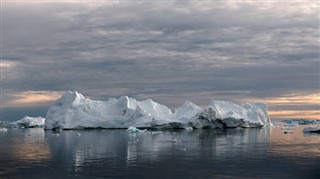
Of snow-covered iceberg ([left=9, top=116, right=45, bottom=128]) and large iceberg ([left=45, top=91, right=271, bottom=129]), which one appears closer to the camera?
large iceberg ([left=45, top=91, right=271, bottom=129])

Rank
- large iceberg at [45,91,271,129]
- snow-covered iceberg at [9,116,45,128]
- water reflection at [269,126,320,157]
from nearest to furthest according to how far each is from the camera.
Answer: water reflection at [269,126,320,157], large iceberg at [45,91,271,129], snow-covered iceberg at [9,116,45,128]

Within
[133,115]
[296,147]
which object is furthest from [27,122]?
[296,147]

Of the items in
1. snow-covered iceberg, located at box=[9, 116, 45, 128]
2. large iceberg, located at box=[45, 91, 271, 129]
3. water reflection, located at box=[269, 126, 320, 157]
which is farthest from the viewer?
snow-covered iceberg, located at box=[9, 116, 45, 128]

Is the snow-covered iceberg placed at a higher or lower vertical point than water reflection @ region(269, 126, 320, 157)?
higher

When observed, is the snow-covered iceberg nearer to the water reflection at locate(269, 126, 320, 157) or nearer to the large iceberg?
the large iceberg

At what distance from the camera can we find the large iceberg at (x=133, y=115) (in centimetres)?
8256

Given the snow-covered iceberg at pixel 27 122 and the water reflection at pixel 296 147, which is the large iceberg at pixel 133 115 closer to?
the water reflection at pixel 296 147

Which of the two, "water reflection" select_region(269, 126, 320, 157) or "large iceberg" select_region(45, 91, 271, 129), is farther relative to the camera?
"large iceberg" select_region(45, 91, 271, 129)

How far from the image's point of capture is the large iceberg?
82.6 m

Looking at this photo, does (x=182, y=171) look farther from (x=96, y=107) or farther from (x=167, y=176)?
(x=96, y=107)

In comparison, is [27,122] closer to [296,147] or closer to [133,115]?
[133,115]

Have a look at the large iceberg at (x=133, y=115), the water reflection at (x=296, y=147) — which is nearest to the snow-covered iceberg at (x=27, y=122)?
the large iceberg at (x=133, y=115)

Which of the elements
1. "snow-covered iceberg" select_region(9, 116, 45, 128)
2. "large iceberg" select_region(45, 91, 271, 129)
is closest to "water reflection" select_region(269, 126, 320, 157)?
"large iceberg" select_region(45, 91, 271, 129)

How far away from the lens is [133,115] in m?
85.3
